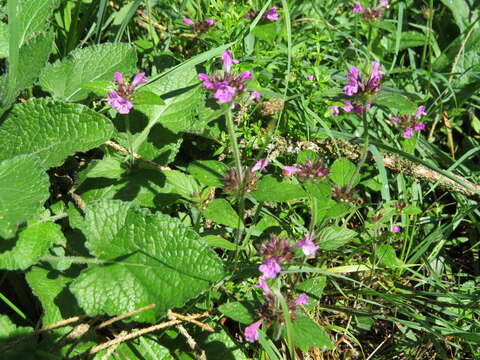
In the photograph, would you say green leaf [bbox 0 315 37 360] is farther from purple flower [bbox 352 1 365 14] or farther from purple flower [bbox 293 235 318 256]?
purple flower [bbox 352 1 365 14]

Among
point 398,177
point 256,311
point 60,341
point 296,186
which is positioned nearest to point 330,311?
point 256,311

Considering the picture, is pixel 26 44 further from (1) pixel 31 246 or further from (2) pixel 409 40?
(2) pixel 409 40

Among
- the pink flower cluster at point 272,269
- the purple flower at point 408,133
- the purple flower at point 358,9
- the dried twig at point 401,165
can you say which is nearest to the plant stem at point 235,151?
the pink flower cluster at point 272,269

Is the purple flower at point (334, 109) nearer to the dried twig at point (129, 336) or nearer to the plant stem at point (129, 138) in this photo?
the plant stem at point (129, 138)

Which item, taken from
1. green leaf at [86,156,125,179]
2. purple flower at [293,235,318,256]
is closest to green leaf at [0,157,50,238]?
green leaf at [86,156,125,179]

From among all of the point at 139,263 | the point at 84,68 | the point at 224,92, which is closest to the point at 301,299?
the point at 139,263

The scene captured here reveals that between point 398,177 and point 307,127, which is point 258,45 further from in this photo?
point 398,177
